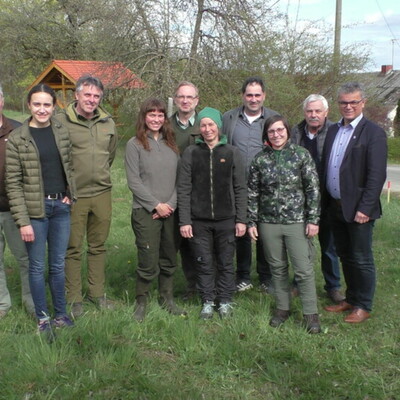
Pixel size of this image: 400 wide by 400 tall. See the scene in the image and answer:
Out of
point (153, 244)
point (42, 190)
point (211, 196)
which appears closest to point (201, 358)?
point (153, 244)

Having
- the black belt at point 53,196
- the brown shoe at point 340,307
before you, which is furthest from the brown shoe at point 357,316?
the black belt at point 53,196

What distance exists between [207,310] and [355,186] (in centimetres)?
164

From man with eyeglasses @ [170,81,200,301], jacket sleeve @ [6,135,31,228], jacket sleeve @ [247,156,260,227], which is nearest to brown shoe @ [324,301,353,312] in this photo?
jacket sleeve @ [247,156,260,227]

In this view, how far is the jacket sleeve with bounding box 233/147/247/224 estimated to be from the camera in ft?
14.0

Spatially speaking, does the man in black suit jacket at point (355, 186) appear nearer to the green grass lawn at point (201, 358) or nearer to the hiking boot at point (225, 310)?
Result: the green grass lawn at point (201, 358)

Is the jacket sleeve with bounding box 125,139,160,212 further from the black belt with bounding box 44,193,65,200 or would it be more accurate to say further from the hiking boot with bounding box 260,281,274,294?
the hiking boot with bounding box 260,281,274,294

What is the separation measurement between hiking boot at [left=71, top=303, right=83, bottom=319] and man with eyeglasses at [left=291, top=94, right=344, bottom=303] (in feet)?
7.75

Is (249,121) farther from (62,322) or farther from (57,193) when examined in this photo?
(62,322)

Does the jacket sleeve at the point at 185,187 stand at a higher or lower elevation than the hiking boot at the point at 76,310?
higher

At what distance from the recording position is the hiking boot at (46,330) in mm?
3664

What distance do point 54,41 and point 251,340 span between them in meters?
25.3

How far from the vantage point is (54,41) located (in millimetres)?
26000

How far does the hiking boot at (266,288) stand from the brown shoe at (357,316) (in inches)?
35.7

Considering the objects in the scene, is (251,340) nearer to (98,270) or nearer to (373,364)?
(373,364)
